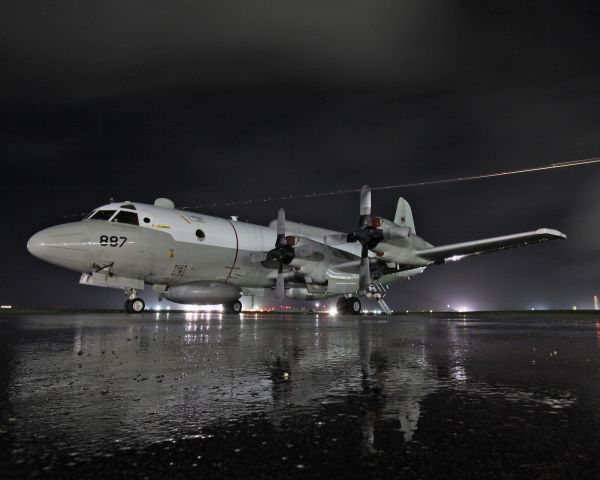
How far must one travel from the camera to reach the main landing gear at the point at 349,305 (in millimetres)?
28156

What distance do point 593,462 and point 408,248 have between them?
20868mm

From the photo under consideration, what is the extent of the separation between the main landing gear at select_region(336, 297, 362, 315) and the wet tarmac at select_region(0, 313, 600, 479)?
21.9 m

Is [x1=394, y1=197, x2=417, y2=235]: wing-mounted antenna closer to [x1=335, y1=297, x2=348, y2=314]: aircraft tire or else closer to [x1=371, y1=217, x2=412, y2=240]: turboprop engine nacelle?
[x1=335, y1=297, x2=348, y2=314]: aircraft tire

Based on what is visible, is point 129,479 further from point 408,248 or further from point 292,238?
point 292,238

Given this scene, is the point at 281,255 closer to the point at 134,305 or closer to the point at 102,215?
the point at 134,305

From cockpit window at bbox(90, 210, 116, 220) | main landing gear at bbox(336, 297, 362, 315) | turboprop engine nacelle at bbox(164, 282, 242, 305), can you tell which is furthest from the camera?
main landing gear at bbox(336, 297, 362, 315)

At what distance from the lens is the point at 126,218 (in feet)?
74.3

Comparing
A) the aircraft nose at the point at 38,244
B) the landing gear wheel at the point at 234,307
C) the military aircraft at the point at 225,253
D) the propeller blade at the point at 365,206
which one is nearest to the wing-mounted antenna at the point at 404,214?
the military aircraft at the point at 225,253

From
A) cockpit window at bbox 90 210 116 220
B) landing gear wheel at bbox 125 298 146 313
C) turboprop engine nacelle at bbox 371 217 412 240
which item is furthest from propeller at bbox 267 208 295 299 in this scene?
cockpit window at bbox 90 210 116 220

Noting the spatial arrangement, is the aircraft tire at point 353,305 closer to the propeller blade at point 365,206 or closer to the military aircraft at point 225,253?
the military aircraft at point 225,253

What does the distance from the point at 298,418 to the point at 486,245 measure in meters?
21.7

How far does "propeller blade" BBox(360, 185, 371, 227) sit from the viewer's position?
851 inches

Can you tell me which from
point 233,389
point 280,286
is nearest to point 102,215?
point 280,286

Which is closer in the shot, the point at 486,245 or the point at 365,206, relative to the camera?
the point at 365,206
